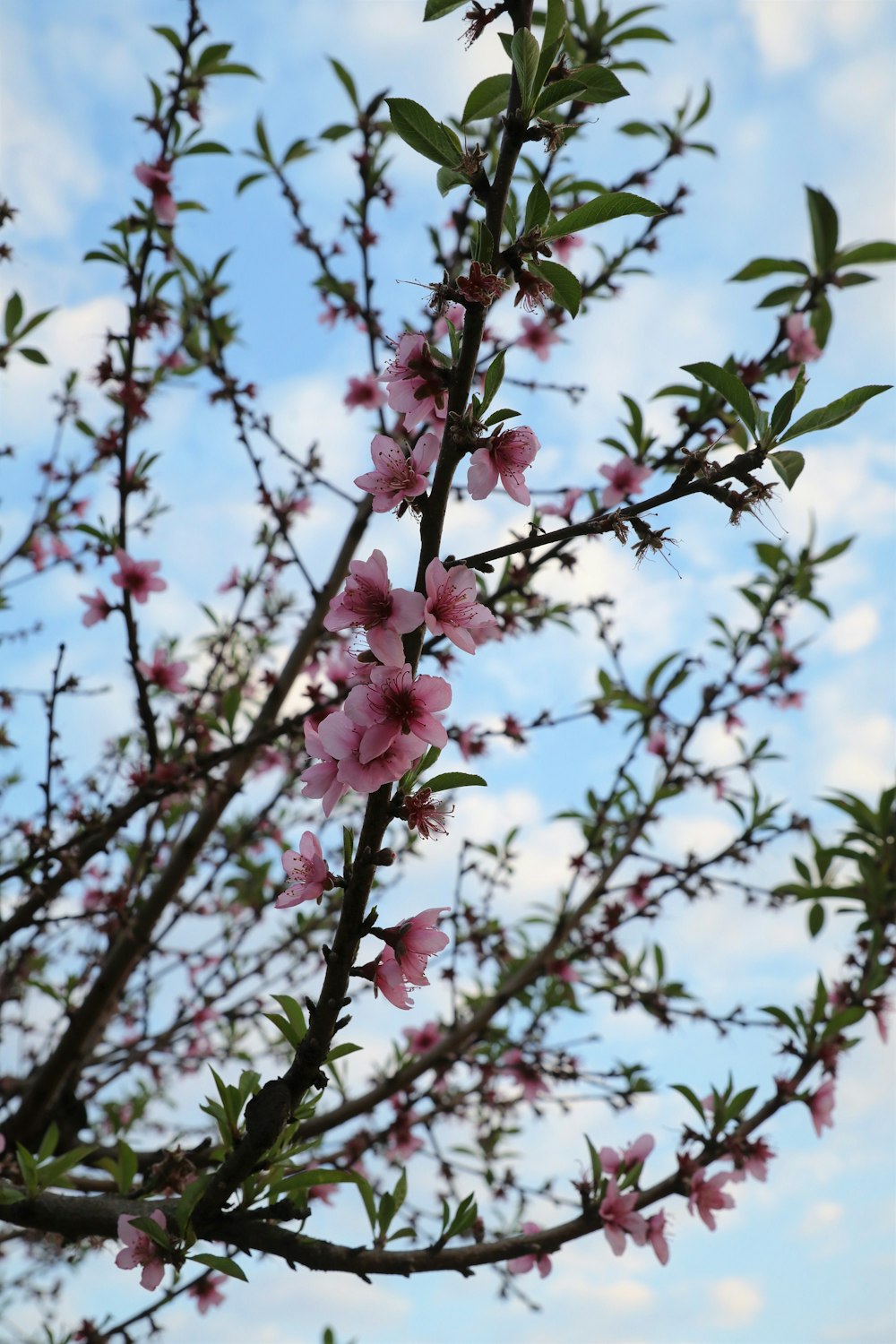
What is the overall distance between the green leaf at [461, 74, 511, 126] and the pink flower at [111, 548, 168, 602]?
2.06 meters

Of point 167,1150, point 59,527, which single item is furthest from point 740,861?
point 59,527

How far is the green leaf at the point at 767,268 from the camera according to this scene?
3.68 m

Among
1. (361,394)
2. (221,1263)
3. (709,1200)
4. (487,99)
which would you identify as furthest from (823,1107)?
(361,394)

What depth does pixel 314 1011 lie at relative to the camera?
5.18 ft

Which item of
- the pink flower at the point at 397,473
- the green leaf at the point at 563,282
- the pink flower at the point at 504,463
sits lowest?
the pink flower at the point at 397,473

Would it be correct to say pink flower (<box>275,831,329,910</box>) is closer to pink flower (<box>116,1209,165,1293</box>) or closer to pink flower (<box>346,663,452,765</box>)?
pink flower (<box>346,663,452,765</box>)

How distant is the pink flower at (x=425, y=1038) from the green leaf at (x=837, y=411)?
3841 millimetres

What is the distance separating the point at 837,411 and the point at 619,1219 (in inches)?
81.3

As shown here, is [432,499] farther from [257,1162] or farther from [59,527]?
[59,527]

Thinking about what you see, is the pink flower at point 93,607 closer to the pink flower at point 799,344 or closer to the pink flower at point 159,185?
the pink flower at point 159,185

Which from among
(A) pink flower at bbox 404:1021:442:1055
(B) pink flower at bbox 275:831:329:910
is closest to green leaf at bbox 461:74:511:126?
(B) pink flower at bbox 275:831:329:910

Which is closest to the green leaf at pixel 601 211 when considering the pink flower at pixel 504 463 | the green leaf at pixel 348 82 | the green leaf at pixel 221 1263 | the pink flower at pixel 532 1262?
the pink flower at pixel 504 463

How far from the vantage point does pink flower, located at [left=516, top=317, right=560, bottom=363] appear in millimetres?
4219

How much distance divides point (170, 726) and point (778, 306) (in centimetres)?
302
